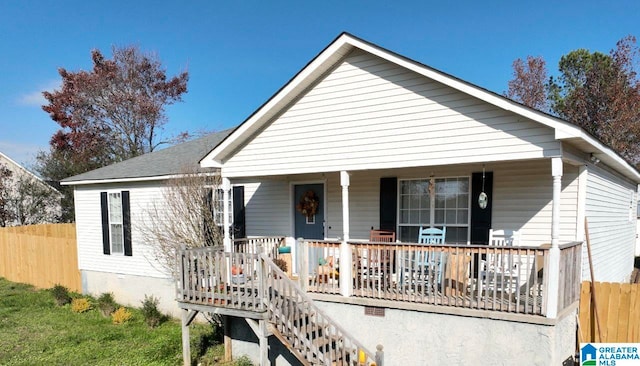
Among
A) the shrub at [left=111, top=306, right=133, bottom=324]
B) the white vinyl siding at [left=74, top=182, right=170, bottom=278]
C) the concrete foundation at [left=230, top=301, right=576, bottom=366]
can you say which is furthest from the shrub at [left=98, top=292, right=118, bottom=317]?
the concrete foundation at [left=230, top=301, right=576, bottom=366]

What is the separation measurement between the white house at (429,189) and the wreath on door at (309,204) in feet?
0.53

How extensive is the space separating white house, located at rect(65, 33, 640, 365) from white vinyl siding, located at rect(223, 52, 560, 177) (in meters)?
0.02

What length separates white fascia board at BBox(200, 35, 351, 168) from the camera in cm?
655

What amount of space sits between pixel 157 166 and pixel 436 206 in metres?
8.64

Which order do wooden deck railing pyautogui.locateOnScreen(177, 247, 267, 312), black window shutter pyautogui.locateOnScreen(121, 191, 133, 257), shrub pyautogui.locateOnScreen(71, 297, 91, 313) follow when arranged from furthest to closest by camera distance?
black window shutter pyautogui.locateOnScreen(121, 191, 133, 257) < shrub pyautogui.locateOnScreen(71, 297, 91, 313) < wooden deck railing pyautogui.locateOnScreen(177, 247, 267, 312)

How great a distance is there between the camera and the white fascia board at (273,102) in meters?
6.55

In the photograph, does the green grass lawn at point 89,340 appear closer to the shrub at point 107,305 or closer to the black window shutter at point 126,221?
the shrub at point 107,305

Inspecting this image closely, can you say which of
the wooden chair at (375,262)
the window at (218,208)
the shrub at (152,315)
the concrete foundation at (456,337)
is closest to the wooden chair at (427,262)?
the wooden chair at (375,262)

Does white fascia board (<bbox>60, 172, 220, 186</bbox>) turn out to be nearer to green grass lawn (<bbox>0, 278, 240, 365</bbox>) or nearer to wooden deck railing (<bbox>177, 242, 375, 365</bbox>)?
wooden deck railing (<bbox>177, 242, 375, 365</bbox>)

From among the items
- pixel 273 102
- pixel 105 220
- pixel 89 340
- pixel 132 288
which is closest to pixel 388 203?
pixel 273 102

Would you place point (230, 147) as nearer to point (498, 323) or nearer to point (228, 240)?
point (228, 240)

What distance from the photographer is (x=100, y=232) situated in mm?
11984

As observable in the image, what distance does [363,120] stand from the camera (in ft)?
21.4

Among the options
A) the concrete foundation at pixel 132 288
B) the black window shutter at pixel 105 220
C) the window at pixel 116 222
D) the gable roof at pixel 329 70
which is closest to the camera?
the gable roof at pixel 329 70
